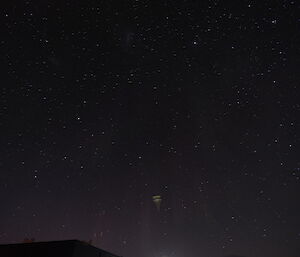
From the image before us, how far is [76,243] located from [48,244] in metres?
1.95

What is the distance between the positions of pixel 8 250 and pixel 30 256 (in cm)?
184

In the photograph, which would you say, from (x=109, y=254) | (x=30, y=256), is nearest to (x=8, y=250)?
(x=30, y=256)

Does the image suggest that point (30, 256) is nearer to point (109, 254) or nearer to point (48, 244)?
point (48, 244)

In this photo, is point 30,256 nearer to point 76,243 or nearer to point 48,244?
point 48,244

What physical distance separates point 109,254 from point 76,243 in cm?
585

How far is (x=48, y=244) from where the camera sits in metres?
21.3

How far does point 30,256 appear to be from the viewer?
21.5 m

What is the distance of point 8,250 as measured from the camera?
2203cm

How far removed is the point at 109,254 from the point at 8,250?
7897mm

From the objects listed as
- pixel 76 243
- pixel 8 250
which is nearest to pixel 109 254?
pixel 76 243

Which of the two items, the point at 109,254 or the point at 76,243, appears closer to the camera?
the point at 76,243

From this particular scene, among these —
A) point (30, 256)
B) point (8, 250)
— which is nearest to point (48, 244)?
point (30, 256)

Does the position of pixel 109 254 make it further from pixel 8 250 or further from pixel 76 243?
pixel 8 250

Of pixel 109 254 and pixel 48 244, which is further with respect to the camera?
pixel 109 254
